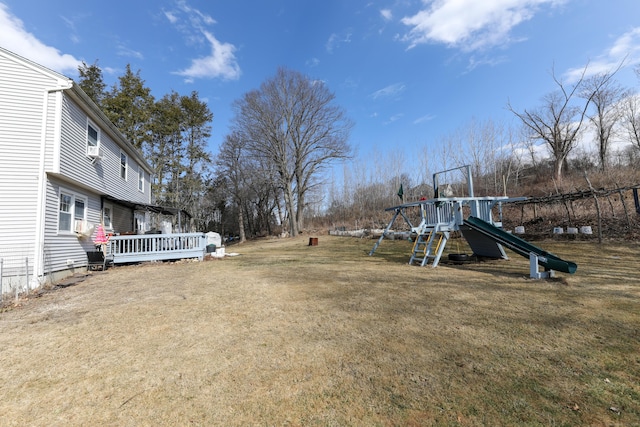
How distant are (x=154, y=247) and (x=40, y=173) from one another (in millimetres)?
4463

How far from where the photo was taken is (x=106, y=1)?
35.4ft

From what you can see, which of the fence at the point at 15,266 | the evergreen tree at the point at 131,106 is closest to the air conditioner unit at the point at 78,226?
the fence at the point at 15,266

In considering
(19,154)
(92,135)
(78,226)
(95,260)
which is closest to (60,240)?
(78,226)

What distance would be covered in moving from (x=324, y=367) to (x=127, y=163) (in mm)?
15334

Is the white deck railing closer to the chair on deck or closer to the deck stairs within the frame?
the chair on deck

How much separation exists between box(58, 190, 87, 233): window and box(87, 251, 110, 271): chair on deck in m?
0.89

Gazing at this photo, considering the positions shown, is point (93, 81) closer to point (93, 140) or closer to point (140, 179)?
point (140, 179)

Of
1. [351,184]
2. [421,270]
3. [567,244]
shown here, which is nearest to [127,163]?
[421,270]

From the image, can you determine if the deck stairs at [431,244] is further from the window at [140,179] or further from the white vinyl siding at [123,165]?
the window at [140,179]

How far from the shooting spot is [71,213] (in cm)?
907

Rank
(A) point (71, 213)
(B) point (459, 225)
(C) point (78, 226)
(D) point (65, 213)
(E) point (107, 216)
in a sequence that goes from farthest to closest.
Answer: (E) point (107, 216) → (C) point (78, 226) → (A) point (71, 213) → (B) point (459, 225) → (D) point (65, 213)

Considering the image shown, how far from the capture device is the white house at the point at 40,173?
746cm

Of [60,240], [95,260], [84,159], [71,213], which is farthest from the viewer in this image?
[95,260]

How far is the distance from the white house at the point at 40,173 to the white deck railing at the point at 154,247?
1068 millimetres
